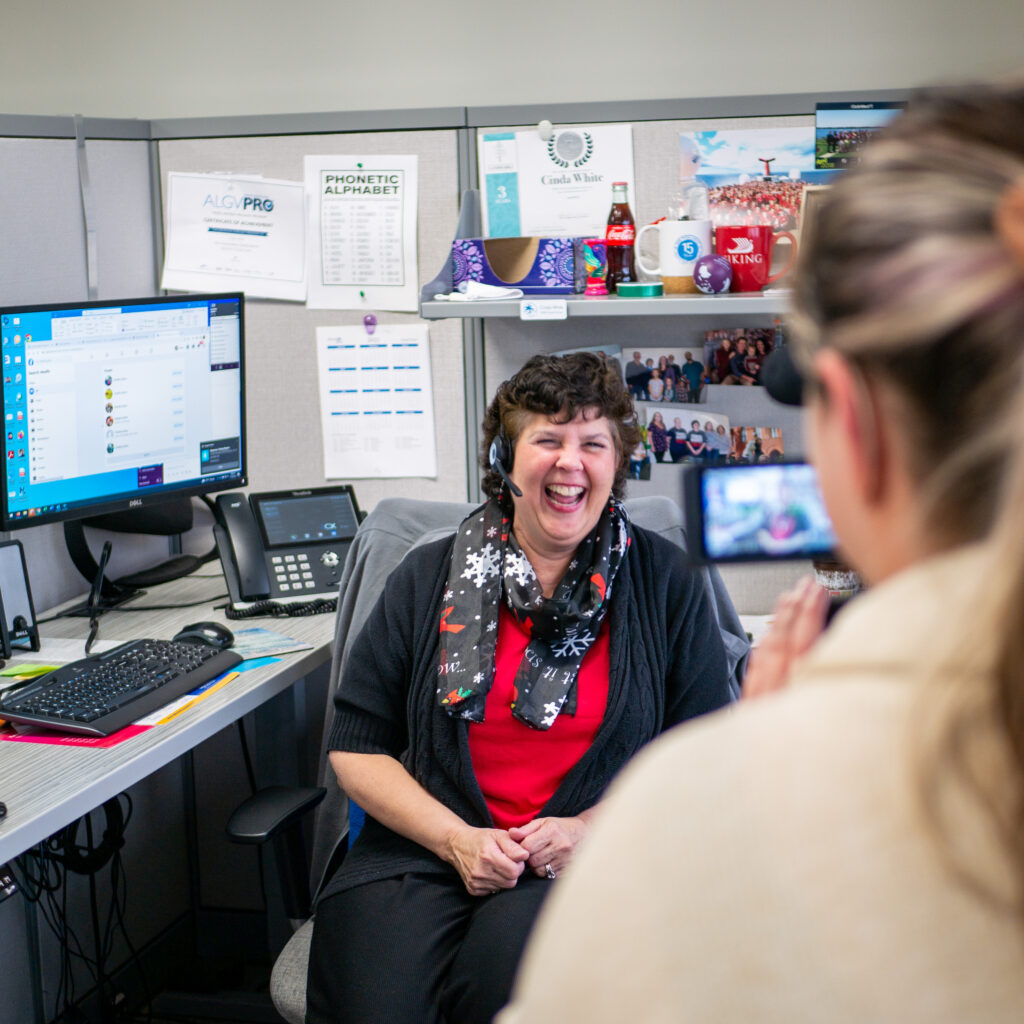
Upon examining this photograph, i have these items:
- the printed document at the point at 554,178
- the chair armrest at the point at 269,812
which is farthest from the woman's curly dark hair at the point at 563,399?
the chair armrest at the point at 269,812

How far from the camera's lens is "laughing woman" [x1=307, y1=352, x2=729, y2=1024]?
4.69ft

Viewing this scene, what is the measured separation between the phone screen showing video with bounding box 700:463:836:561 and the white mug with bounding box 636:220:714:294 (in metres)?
1.14

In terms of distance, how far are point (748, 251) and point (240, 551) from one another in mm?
939

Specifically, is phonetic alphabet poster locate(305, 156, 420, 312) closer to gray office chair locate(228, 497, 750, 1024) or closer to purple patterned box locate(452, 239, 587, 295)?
purple patterned box locate(452, 239, 587, 295)

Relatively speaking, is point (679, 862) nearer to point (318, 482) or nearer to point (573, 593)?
point (573, 593)

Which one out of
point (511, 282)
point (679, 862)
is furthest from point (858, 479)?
point (511, 282)

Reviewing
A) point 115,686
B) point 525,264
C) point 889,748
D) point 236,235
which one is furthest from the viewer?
point 236,235

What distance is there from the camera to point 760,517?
685mm

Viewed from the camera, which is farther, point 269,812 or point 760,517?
point 269,812

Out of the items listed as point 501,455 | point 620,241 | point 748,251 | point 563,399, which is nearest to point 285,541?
point 501,455

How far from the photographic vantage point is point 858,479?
0.44 meters

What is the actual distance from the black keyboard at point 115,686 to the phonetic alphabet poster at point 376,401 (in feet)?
1.87

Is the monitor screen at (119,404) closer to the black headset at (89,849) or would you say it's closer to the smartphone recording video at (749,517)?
the black headset at (89,849)

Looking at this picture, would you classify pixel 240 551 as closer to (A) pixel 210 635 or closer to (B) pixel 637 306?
(A) pixel 210 635
